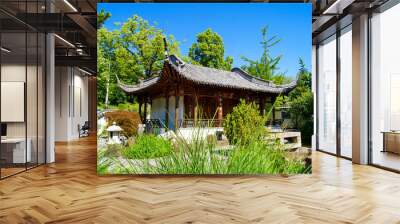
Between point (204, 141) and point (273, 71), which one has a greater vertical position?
point (273, 71)

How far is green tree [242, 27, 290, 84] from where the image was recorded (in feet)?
18.1

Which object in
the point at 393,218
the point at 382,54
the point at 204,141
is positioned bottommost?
the point at 393,218

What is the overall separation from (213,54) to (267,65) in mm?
802

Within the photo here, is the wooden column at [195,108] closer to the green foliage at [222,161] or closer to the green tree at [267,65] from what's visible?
the green foliage at [222,161]

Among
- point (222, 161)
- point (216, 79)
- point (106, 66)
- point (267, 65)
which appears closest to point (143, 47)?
point (106, 66)

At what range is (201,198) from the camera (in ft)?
13.9

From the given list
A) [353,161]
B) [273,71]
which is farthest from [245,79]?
[353,161]

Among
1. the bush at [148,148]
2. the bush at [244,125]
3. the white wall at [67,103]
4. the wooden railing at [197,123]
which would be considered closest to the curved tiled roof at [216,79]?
the bush at [244,125]

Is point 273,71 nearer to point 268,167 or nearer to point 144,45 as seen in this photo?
point 268,167

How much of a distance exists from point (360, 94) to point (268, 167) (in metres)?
2.58

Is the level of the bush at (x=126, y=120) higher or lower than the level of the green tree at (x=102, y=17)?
lower

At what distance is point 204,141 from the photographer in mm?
5434

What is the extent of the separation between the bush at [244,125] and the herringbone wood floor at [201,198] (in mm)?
586

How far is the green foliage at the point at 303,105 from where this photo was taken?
547cm
